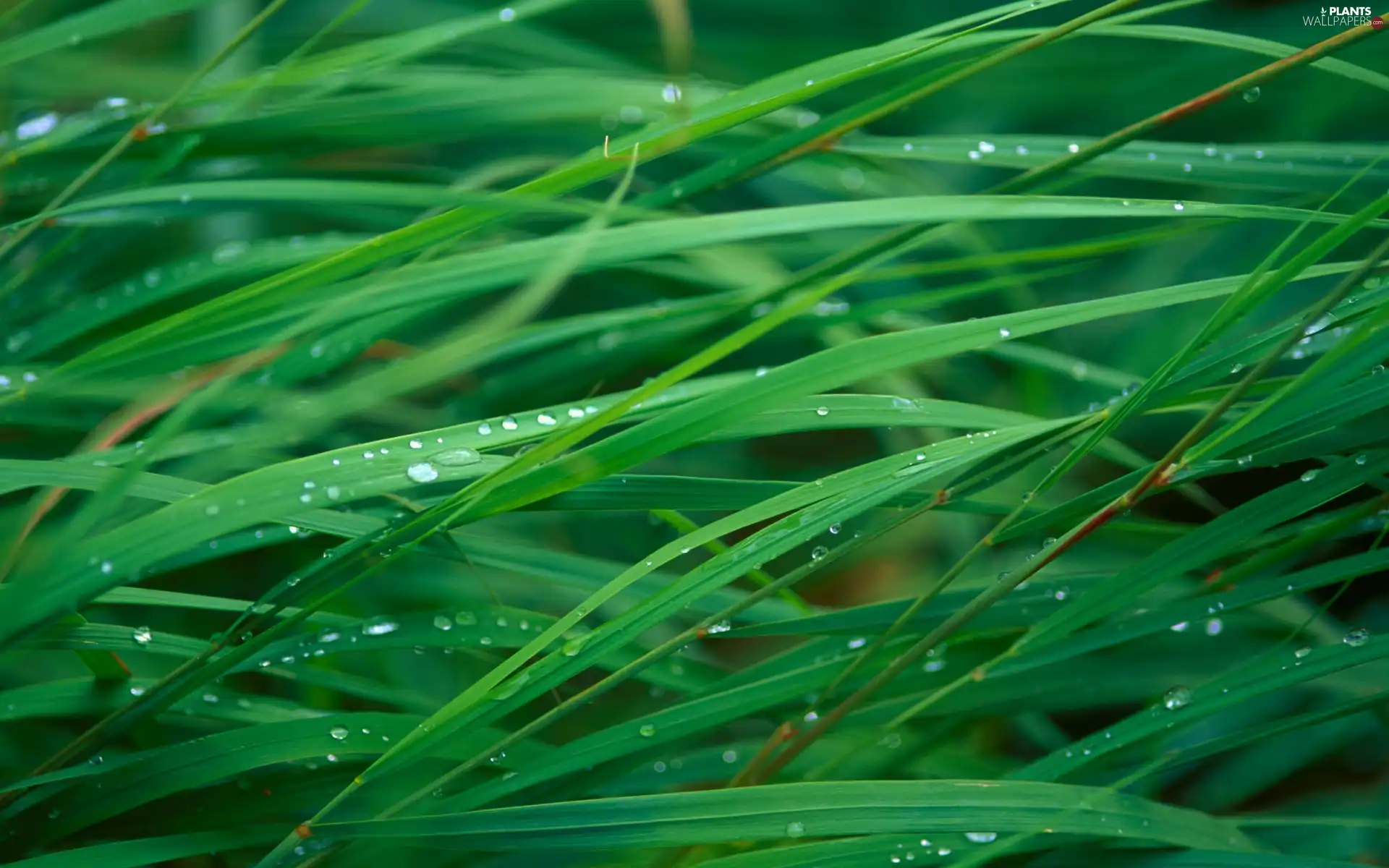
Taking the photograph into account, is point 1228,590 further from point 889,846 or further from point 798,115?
point 798,115

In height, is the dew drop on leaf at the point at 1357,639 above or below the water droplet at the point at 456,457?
below

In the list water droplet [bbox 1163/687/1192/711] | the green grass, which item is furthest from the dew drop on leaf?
water droplet [bbox 1163/687/1192/711]

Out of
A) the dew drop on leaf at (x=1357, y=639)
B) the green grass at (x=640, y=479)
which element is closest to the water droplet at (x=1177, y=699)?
the green grass at (x=640, y=479)

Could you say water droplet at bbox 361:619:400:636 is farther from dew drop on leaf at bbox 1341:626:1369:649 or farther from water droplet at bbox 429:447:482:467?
dew drop on leaf at bbox 1341:626:1369:649

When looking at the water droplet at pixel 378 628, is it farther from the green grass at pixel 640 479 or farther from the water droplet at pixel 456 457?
the water droplet at pixel 456 457

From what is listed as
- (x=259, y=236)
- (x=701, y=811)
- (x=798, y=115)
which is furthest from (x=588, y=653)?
(x=259, y=236)

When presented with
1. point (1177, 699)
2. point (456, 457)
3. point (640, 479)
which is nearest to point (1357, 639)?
point (1177, 699)

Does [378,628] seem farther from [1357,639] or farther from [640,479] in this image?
[1357,639]


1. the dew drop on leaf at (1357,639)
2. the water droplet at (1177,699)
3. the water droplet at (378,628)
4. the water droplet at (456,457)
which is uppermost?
the water droplet at (456,457)
